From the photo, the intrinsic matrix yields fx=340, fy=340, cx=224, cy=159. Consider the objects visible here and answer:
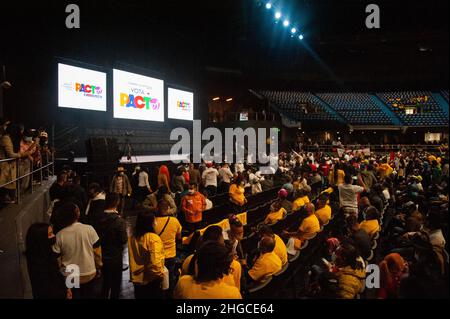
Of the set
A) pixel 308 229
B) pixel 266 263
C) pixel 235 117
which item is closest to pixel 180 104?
pixel 235 117

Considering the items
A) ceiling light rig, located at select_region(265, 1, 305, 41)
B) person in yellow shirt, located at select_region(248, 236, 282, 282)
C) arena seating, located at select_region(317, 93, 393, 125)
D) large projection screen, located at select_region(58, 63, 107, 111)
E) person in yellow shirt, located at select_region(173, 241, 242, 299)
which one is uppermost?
ceiling light rig, located at select_region(265, 1, 305, 41)

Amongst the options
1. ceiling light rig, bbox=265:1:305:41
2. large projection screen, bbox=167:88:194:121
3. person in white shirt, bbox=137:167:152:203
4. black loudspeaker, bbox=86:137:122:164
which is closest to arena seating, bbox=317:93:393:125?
ceiling light rig, bbox=265:1:305:41

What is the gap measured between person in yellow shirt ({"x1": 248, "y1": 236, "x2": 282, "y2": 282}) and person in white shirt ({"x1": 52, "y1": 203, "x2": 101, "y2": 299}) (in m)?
1.66

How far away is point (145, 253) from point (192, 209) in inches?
102

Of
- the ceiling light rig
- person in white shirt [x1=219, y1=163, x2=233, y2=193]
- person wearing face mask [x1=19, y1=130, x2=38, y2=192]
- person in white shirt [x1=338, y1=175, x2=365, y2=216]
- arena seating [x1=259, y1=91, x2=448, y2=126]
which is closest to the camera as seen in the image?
person wearing face mask [x1=19, y1=130, x2=38, y2=192]

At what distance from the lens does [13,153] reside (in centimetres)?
503

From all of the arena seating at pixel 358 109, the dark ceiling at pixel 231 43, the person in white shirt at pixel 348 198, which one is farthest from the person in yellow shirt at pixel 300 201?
the arena seating at pixel 358 109

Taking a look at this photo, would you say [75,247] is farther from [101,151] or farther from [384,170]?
[384,170]

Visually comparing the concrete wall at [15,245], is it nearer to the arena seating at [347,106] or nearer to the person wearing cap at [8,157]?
the person wearing cap at [8,157]

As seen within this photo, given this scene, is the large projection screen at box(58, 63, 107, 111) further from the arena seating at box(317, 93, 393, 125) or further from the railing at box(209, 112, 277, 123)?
the arena seating at box(317, 93, 393, 125)

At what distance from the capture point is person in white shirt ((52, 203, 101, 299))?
3021 millimetres

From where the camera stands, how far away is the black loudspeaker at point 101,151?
8.41 metres

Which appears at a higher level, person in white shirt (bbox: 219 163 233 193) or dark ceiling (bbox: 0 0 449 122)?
dark ceiling (bbox: 0 0 449 122)

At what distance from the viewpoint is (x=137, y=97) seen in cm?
1445
